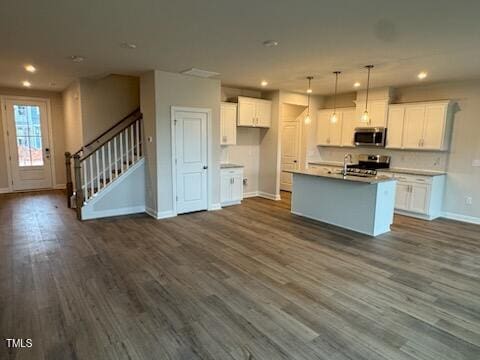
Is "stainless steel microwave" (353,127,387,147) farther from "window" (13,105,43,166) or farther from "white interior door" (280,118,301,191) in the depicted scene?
"window" (13,105,43,166)

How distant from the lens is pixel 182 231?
4945 millimetres

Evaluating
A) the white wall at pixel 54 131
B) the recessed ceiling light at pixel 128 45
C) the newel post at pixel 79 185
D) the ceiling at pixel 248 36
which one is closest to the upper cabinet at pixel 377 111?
the ceiling at pixel 248 36

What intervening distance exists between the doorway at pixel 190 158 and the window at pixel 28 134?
4974 millimetres

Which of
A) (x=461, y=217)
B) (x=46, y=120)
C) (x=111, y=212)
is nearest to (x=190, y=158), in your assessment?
(x=111, y=212)

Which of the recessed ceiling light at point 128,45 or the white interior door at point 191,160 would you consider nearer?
the recessed ceiling light at point 128,45

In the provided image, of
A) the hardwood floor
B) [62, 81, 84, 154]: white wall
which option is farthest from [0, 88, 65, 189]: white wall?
the hardwood floor

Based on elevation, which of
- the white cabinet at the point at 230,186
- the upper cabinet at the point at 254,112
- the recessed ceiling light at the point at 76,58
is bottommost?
the white cabinet at the point at 230,186

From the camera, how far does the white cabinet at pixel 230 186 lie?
6.63m

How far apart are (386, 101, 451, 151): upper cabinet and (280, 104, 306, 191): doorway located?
2.37 m

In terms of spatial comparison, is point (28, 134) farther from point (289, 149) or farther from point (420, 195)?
point (420, 195)

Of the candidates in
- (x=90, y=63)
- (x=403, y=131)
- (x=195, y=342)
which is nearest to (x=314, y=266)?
(x=195, y=342)

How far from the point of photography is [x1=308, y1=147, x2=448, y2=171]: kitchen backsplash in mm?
6129

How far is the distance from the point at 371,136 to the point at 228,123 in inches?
127

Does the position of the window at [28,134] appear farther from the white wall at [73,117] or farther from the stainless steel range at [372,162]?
the stainless steel range at [372,162]
